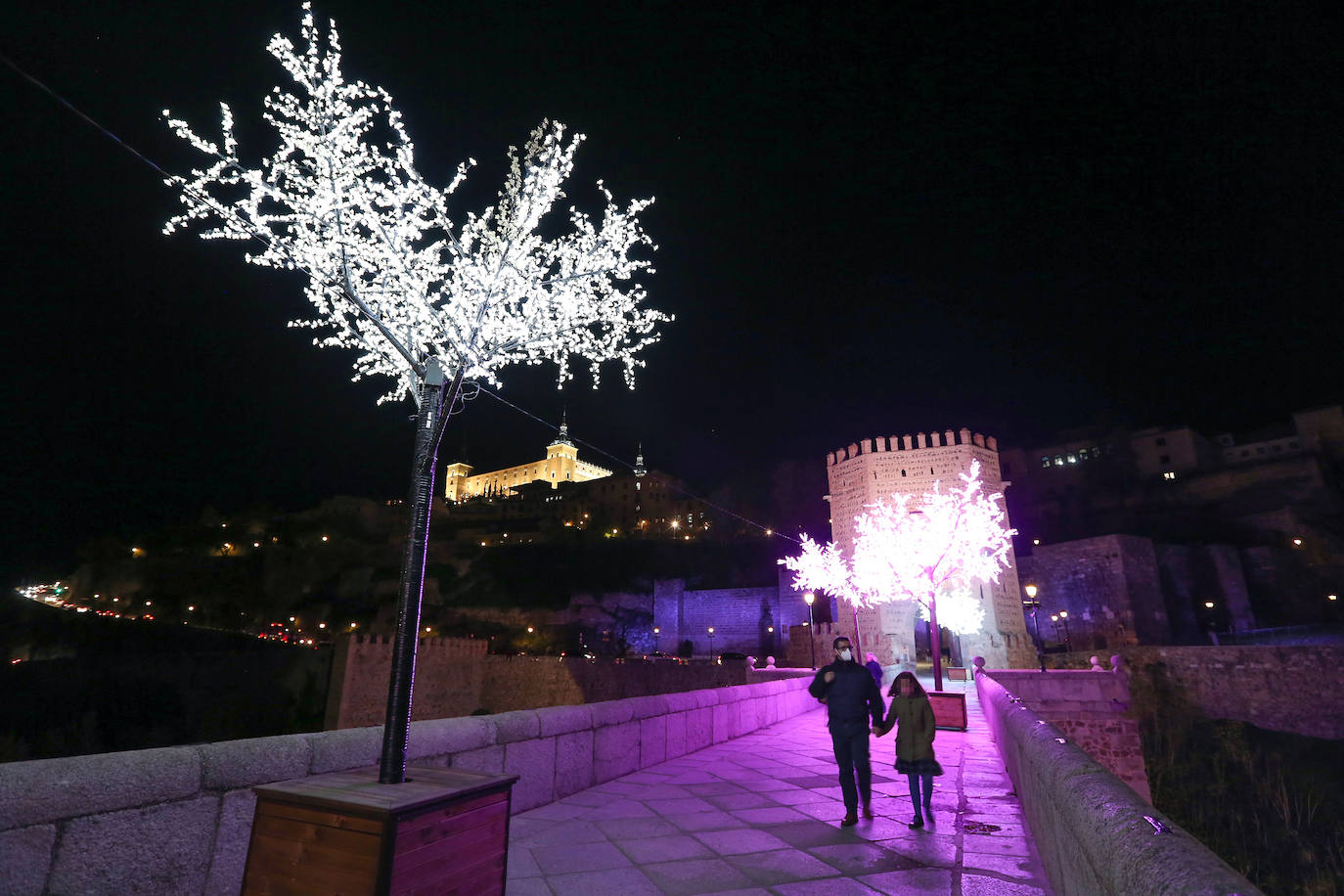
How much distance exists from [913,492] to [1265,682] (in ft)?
43.0

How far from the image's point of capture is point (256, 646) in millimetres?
32594

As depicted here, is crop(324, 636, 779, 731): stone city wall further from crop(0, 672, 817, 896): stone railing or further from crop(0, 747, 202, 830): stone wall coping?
crop(0, 747, 202, 830): stone wall coping

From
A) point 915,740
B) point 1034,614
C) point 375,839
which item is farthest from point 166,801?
point 1034,614

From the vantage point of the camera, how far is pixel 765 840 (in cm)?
452

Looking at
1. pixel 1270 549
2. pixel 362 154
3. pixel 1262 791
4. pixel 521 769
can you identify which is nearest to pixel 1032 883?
pixel 521 769

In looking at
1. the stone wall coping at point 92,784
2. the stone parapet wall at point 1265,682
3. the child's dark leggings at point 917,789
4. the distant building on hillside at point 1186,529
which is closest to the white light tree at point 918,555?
the stone parapet wall at point 1265,682

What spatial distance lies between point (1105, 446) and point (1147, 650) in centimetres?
3114

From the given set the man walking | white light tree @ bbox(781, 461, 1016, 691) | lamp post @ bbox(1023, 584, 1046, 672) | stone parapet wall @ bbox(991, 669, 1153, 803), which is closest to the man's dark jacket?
the man walking

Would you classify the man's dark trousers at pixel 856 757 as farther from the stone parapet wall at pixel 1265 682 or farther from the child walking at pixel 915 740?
the stone parapet wall at pixel 1265 682

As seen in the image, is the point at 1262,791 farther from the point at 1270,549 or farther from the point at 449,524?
the point at 449,524

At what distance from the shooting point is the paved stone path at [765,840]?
3.67 meters

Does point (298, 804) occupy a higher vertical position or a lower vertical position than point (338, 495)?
lower

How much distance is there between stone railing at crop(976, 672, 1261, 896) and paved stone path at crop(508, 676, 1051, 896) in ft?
1.99

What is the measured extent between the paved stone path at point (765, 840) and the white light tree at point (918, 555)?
Result: 46.8ft
